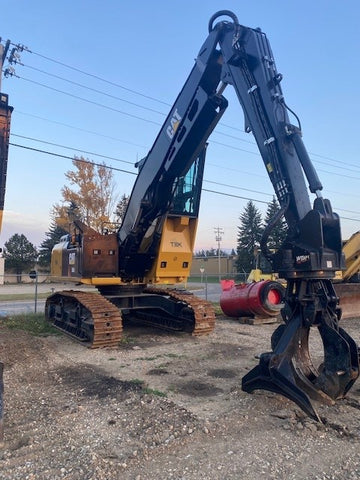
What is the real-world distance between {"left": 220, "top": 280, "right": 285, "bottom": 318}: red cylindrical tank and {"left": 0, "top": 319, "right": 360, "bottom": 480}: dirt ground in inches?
172

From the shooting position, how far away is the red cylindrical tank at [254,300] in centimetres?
1138

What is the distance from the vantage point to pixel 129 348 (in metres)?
8.23

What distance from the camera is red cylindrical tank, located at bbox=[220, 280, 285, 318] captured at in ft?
37.3

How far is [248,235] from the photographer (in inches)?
2285

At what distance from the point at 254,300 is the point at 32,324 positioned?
19.2 ft

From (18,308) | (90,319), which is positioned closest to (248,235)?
(18,308)

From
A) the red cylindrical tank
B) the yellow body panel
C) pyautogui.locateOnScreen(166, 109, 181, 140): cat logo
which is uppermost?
pyautogui.locateOnScreen(166, 109, 181, 140): cat logo

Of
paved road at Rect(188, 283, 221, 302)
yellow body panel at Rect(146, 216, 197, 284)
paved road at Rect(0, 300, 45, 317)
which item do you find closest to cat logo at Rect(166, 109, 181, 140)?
yellow body panel at Rect(146, 216, 197, 284)

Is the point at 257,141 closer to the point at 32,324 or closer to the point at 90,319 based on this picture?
the point at 90,319

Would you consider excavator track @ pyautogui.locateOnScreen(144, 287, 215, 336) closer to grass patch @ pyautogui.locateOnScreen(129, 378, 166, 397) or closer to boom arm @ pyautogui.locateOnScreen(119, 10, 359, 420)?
grass patch @ pyautogui.locateOnScreen(129, 378, 166, 397)

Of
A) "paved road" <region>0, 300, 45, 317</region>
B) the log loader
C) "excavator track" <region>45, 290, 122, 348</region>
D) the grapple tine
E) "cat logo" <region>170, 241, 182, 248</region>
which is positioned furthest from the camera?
"paved road" <region>0, 300, 45, 317</region>

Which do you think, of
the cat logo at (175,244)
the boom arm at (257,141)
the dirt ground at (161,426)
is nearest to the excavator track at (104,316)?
the dirt ground at (161,426)

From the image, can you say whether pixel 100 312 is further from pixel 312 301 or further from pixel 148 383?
pixel 312 301

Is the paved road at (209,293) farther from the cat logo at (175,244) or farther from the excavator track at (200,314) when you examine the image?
the cat logo at (175,244)
